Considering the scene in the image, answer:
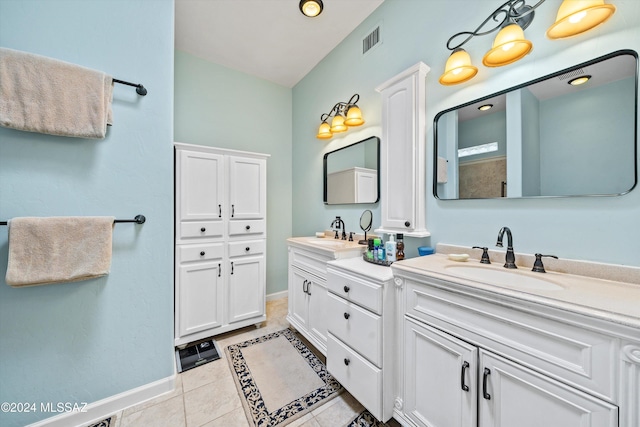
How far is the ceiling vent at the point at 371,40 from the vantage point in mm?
2074

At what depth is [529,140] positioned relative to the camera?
1271 mm

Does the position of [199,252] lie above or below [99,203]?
below

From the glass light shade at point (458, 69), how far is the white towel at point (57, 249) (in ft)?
7.16

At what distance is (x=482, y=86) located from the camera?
143cm

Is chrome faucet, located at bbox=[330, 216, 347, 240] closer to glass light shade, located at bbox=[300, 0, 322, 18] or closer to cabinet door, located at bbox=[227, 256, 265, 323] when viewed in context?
cabinet door, located at bbox=[227, 256, 265, 323]

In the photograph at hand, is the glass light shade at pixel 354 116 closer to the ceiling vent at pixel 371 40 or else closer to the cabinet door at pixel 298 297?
the ceiling vent at pixel 371 40

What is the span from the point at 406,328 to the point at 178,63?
3.39m

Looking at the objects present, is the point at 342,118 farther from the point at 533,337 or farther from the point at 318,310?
the point at 533,337

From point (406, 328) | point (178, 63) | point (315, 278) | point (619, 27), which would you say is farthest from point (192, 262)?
point (619, 27)

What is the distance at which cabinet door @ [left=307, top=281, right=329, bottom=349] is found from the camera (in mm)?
1891

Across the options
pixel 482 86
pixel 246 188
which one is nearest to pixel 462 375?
pixel 482 86

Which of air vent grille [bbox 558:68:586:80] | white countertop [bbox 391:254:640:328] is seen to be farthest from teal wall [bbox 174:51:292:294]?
air vent grille [bbox 558:68:586:80]

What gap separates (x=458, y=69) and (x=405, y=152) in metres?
0.56

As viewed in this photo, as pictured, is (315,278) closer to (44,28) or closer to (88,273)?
(88,273)
